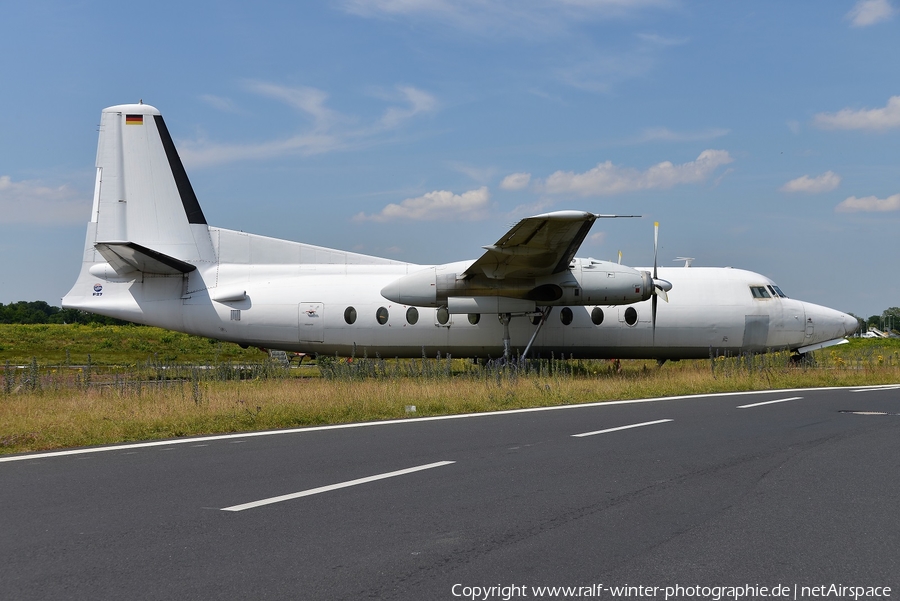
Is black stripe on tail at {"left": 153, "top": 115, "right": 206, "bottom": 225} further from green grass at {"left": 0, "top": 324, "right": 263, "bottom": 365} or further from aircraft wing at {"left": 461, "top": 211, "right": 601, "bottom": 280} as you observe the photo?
green grass at {"left": 0, "top": 324, "right": 263, "bottom": 365}

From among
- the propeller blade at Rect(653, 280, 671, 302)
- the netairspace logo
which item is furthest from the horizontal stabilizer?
the netairspace logo

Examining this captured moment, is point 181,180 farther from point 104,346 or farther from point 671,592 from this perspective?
point 104,346

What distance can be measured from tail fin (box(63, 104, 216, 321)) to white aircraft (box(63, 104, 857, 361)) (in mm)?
30

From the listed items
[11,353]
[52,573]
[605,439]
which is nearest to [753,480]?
[605,439]

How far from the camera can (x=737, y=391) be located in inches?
790

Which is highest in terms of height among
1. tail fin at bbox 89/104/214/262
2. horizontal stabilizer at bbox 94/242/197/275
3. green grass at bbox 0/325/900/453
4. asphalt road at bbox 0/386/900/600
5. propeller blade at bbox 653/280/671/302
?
tail fin at bbox 89/104/214/262

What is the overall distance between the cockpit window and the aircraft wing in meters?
7.04

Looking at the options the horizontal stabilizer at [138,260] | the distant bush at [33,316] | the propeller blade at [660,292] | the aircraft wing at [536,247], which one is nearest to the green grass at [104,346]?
the horizontal stabilizer at [138,260]

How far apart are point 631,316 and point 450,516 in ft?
61.3

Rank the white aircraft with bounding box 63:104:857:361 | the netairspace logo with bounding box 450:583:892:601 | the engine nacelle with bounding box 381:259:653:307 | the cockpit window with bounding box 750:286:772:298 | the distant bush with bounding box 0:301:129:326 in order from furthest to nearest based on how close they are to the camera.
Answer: the distant bush with bounding box 0:301:129:326
the cockpit window with bounding box 750:286:772:298
the white aircraft with bounding box 63:104:857:361
the engine nacelle with bounding box 381:259:653:307
the netairspace logo with bounding box 450:583:892:601

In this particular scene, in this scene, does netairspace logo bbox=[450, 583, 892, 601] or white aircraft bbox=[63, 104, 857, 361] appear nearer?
netairspace logo bbox=[450, 583, 892, 601]

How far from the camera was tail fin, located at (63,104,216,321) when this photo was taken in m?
23.2

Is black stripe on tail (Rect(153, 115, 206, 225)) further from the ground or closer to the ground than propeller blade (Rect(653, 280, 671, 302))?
further from the ground

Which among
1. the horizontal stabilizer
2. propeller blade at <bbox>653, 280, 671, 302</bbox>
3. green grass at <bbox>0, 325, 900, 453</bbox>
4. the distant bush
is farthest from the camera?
the distant bush
